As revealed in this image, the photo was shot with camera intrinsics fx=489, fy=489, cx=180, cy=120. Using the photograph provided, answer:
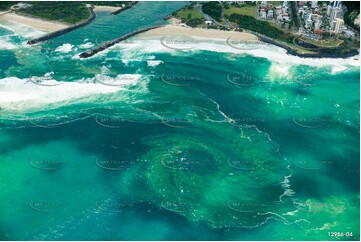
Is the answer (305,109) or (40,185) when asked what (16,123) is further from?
(305,109)

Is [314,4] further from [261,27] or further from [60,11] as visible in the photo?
[60,11]

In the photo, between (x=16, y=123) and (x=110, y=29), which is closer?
(x=16, y=123)

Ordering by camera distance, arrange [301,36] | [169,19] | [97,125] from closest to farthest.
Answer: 1. [97,125]
2. [301,36]
3. [169,19]

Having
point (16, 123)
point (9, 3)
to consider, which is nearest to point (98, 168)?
point (16, 123)
